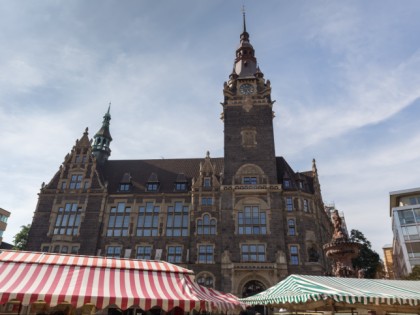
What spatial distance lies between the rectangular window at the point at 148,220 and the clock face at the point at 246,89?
63.7ft

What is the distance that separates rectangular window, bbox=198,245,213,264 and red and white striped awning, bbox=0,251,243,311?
870 inches

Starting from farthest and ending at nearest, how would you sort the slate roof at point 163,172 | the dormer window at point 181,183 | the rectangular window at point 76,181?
1. the rectangular window at point 76,181
2. the dormer window at point 181,183
3. the slate roof at point 163,172

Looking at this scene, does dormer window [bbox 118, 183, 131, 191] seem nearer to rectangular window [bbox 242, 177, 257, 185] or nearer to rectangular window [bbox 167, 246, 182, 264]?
rectangular window [bbox 167, 246, 182, 264]

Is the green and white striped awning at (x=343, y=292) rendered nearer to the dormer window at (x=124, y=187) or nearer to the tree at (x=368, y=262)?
the dormer window at (x=124, y=187)

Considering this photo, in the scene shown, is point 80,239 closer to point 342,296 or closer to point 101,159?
point 101,159

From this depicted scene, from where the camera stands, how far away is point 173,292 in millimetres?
13609

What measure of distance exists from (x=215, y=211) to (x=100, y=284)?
26959mm

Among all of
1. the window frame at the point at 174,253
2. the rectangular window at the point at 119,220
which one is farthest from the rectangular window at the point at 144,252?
the rectangular window at the point at 119,220

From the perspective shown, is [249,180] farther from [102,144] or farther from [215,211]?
[102,144]

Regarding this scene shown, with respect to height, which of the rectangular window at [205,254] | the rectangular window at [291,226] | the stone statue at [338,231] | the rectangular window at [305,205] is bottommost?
the stone statue at [338,231]

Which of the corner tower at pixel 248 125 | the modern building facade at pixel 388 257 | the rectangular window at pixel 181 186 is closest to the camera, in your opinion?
the corner tower at pixel 248 125

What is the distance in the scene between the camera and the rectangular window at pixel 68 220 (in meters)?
40.0

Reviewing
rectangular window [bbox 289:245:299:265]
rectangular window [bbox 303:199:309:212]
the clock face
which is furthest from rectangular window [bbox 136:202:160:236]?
the clock face

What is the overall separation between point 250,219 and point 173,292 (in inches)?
993
